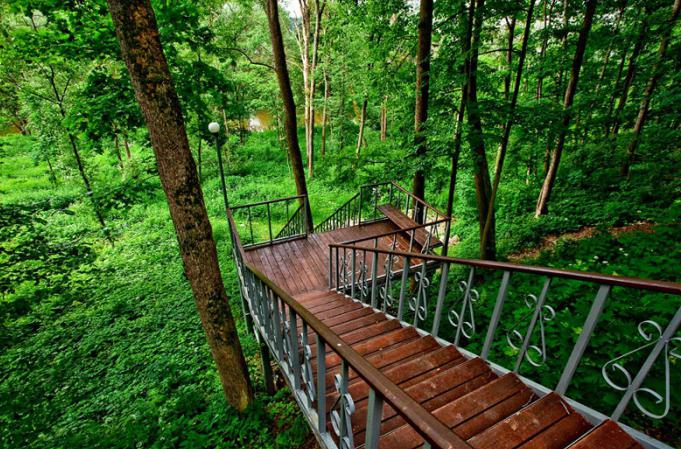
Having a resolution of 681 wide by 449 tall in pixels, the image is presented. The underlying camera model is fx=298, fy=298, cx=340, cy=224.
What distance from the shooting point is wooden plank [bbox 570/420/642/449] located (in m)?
1.60

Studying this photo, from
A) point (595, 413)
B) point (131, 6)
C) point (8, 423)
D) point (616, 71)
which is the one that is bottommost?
point (8, 423)

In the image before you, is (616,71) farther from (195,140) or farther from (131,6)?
(195,140)

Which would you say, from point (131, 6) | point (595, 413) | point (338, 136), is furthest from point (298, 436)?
A: point (338, 136)

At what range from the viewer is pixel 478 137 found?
5.16 meters

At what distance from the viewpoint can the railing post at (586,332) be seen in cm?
177

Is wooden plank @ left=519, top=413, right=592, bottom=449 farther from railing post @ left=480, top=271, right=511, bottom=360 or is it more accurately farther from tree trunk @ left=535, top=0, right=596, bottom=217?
tree trunk @ left=535, top=0, right=596, bottom=217

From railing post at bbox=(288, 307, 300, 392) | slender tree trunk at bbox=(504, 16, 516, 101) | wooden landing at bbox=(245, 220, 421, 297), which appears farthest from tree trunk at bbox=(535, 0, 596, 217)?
railing post at bbox=(288, 307, 300, 392)

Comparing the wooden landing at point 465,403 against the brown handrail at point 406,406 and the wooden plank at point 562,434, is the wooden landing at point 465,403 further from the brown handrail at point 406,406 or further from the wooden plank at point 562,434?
the brown handrail at point 406,406

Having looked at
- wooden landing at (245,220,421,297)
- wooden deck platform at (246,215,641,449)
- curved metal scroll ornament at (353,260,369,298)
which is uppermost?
wooden deck platform at (246,215,641,449)

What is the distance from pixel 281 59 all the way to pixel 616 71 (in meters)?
10.6

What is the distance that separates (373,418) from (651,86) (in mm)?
9736

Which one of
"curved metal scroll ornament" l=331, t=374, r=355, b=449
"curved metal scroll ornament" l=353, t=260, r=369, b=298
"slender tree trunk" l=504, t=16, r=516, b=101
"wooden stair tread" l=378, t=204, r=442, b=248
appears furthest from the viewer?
"wooden stair tread" l=378, t=204, r=442, b=248

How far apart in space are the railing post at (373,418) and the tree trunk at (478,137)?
5.01 metres

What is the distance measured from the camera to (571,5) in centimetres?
636
